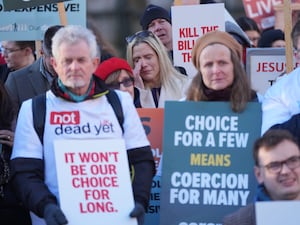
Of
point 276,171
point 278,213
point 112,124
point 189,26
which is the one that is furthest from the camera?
point 189,26

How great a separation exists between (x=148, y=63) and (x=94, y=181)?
6.69ft

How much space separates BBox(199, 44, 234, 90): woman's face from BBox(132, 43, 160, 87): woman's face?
1.41 meters

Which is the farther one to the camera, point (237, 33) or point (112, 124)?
point (237, 33)

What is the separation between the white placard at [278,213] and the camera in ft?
18.2

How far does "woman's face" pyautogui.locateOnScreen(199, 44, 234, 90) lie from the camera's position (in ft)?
21.8

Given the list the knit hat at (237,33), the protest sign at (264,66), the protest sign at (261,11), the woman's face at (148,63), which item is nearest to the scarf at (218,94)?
the woman's face at (148,63)

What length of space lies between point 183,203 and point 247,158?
18.8 inches

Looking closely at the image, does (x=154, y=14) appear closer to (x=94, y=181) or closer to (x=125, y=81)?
(x=125, y=81)

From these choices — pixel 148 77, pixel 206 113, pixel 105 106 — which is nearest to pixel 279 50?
pixel 148 77

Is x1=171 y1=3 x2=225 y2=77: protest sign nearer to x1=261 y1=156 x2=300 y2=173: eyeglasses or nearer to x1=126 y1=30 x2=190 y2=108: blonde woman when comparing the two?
x1=126 y1=30 x2=190 y2=108: blonde woman

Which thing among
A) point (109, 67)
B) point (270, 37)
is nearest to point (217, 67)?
point (109, 67)

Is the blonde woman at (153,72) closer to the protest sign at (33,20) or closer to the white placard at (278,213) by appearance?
the protest sign at (33,20)

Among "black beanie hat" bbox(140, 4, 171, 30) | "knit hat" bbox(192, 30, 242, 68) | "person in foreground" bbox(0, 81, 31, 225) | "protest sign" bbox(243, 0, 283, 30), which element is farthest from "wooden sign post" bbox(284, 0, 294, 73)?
"protest sign" bbox(243, 0, 283, 30)

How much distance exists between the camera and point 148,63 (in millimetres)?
8086
